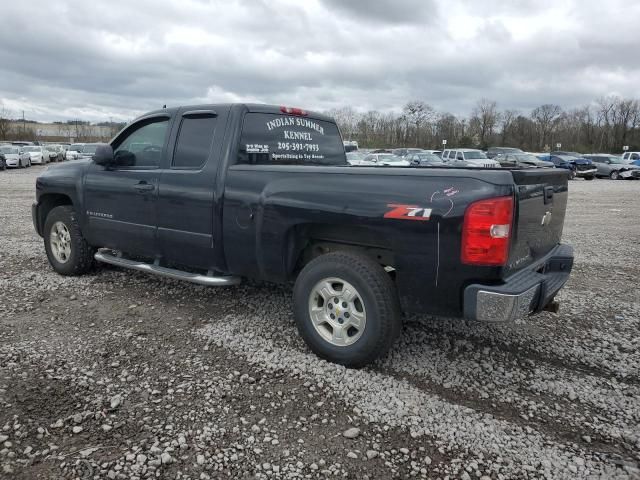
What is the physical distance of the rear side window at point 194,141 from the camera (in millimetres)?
4371

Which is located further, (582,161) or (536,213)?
(582,161)

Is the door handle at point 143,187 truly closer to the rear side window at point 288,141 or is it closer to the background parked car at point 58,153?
the rear side window at point 288,141

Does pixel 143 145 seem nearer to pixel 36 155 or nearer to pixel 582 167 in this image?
pixel 582 167

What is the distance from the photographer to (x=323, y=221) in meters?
3.55

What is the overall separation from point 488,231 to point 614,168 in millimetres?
34192

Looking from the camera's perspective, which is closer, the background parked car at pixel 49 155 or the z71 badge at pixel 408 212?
the z71 badge at pixel 408 212

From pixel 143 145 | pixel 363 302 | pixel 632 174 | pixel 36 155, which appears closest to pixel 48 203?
pixel 143 145

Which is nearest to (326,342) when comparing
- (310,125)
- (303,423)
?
(303,423)

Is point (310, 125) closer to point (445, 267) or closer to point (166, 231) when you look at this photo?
point (166, 231)

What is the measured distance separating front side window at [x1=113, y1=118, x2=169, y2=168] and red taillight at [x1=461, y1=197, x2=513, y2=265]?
10.1ft

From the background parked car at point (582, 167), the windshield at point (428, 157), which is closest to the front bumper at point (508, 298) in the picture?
the windshield at point (428, 157)

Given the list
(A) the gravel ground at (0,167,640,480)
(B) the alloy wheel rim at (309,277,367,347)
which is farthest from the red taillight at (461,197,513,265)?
(A) the gravel ground at (0,167,640,480)

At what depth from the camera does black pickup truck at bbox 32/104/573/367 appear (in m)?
3.05

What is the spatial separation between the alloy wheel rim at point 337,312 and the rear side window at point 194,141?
1.65 m
